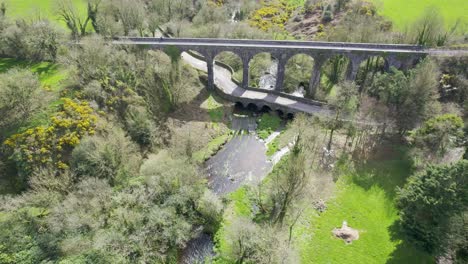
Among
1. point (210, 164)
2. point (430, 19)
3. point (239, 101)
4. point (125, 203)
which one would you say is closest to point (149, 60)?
point (239, 101)

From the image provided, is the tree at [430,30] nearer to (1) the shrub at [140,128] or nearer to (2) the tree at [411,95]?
(2) the tree at [411,95]

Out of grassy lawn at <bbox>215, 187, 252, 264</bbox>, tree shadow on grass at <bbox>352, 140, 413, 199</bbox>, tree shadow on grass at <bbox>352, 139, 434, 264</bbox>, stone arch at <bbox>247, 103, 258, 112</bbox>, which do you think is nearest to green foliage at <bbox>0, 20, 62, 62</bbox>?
stone arch at <bbox>247, 103, 258, 112</bbox>

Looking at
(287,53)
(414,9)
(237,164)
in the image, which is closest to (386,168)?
(237,164)

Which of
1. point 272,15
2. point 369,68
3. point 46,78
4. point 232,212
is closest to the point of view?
point 232,212

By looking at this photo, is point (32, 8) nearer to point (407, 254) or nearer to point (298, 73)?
point (298, 73)

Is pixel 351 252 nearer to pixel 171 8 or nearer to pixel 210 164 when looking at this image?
pixel 210 164

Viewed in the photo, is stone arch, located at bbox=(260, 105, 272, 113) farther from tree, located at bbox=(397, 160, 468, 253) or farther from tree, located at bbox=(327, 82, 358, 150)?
tree, located at bbox=(397, 160, 468, 253)
